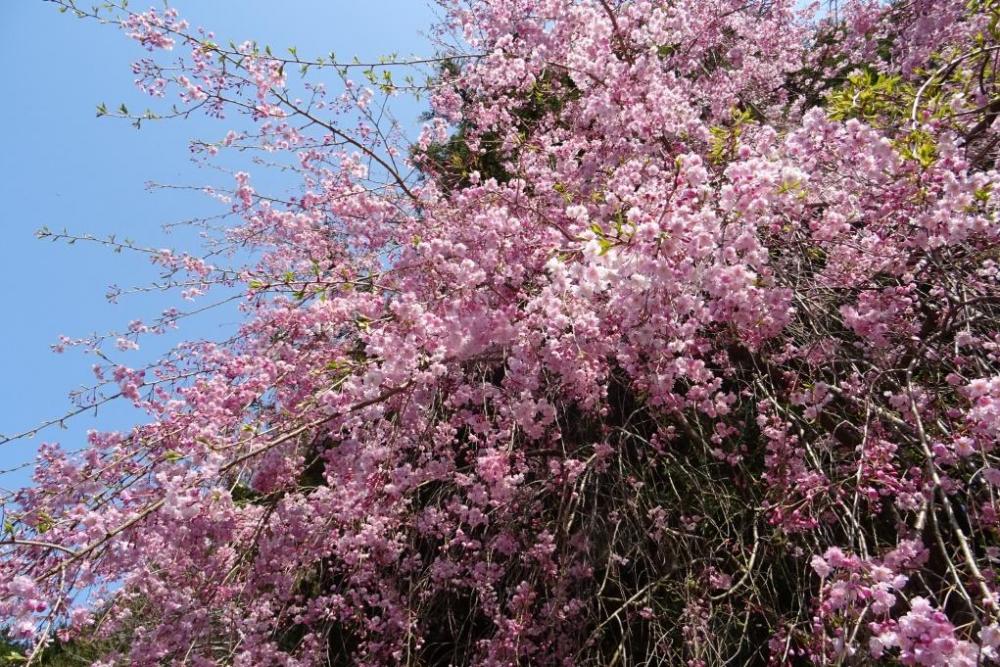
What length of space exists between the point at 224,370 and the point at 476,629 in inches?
92.1

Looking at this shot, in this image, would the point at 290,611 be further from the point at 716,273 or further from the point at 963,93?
the point at 963,93

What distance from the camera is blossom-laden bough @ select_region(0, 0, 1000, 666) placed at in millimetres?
2174

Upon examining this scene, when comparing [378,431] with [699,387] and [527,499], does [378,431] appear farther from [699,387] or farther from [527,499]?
[699,387]

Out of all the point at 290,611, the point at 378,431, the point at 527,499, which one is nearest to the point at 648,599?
the point at 527,499

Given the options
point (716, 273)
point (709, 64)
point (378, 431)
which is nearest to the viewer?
point (716, 273)

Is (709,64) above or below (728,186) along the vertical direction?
above

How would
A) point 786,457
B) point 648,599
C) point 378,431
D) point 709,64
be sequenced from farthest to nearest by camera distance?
Answer: point 709,64, point 378,431, point 648,599, point 786,457

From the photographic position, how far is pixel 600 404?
322cm

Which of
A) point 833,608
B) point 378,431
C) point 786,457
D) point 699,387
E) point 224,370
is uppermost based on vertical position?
point 224,370

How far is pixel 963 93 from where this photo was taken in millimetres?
2502

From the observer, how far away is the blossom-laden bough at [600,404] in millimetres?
2174

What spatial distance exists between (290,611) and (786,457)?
2982 mm

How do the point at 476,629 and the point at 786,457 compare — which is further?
the point at 476,629

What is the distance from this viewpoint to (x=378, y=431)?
11.3 feet
